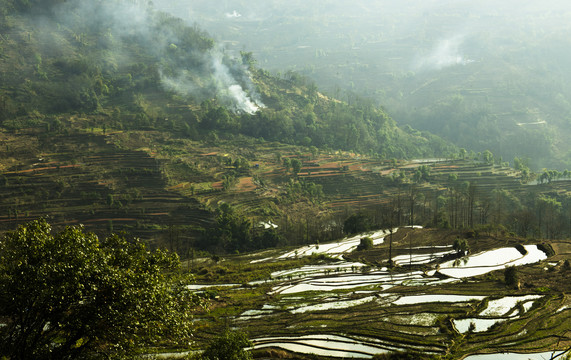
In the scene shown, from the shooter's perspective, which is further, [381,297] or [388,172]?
[388,172]

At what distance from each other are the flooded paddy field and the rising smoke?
280ft

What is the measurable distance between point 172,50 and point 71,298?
4987 inches

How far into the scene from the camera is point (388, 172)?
328 ft

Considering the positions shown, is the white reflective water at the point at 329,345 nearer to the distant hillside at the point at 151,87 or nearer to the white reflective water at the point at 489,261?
the white reflective water at the point at 489,261

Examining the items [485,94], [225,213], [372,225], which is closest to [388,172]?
[372,225]

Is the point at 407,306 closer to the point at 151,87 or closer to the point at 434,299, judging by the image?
the point at 434,299

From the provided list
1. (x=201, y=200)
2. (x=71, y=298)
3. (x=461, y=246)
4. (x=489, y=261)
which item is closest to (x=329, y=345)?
(x=71, y=298)

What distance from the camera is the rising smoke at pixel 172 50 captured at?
4892 inches

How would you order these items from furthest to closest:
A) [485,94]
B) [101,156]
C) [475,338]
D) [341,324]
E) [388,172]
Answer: [485,94] < [388,172] < [101,156] < [341,324] < [475,338]

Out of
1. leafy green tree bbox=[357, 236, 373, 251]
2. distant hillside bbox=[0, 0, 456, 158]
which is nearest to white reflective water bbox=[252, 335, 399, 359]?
leafy green tree bbox=[357, 236, 373, 251]

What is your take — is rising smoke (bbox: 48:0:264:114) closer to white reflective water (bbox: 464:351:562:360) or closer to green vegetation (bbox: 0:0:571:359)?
green vegetation (bbox: 0:0:571:359)

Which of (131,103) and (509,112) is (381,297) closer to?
(131,103)

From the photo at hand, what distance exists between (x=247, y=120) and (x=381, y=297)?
88.7 meters

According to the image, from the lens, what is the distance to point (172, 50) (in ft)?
434
